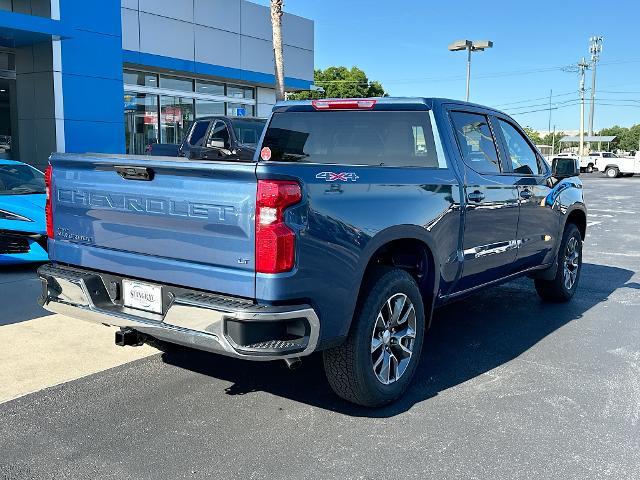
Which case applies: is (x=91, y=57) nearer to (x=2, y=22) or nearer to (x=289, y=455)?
(x=2, y=22)

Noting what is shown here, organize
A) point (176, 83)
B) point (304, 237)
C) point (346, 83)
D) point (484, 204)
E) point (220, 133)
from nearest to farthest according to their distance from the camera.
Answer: point (304, 237) → point (484, 204) → point (220, 133) → point (176, 83) → point (346, 83)

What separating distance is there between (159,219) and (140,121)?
16939 millimetres

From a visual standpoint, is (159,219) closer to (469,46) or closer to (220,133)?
(220,133)

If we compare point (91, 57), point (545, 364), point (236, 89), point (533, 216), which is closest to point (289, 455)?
point (545, 364)

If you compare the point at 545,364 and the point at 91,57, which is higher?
the point at 91,57

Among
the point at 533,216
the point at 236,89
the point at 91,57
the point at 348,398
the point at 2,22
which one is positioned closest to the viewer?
the point at 348,398

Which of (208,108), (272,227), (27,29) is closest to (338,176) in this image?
(272,227)

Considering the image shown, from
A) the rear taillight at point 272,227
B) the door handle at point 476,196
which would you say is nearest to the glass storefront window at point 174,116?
the door handle at point 476,196

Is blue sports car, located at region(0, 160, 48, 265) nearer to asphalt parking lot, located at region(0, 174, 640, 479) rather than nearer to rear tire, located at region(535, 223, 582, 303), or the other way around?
asphalt parking lot, located at region(0, 174, 640, 479)

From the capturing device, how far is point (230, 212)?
328 cm

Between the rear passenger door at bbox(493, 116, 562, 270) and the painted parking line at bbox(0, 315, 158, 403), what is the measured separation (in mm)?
3382

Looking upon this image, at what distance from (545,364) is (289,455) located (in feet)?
8.12

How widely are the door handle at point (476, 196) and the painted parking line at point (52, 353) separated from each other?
2759 millimetres

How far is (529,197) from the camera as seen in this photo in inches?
227
